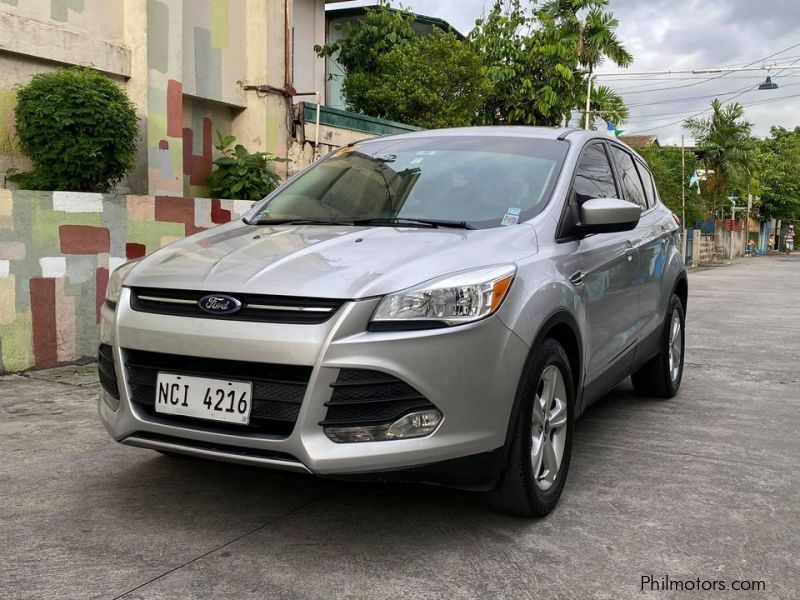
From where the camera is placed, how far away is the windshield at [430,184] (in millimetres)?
3900

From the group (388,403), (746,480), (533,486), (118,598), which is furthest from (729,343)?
(118,598)

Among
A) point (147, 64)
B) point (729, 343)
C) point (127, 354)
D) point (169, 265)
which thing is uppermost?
point (147, 64)

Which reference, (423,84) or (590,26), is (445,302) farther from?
(590,26)

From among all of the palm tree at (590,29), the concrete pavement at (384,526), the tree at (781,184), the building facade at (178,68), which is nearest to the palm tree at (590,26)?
the palm tree at (590,29)

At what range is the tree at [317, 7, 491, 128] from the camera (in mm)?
15031

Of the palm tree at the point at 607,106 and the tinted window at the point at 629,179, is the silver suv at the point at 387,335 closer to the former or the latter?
the tinted window at the point at 629,179

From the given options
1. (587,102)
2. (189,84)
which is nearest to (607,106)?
(587,102)

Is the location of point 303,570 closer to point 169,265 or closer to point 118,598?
point 118,598

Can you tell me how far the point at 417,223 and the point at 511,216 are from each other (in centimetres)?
42

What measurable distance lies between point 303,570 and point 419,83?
12.9 metres

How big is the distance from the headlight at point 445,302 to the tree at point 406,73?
40.0ft

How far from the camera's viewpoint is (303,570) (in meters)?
2.99

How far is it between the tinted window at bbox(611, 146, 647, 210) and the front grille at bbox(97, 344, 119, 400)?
3.15 meters

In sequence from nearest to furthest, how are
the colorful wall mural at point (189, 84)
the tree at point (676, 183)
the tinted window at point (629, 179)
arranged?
the tinted window at point (629, 179) < the colorful wall mural at point (189, 84) < the tree at point (676, 183)
